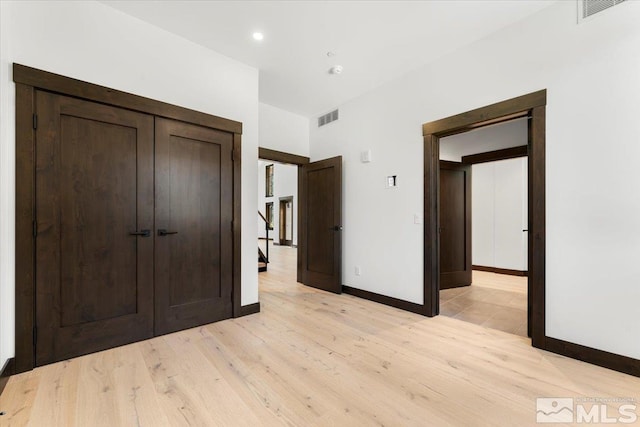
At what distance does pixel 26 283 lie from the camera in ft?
7.06

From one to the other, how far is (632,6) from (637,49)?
1.11 ft

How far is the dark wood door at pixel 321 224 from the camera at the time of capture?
449 centimetres

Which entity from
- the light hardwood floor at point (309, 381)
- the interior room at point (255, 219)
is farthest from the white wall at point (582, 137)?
the light hardwood floor at point (309, 381)

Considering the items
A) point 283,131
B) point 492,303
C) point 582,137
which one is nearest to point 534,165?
point 582,137

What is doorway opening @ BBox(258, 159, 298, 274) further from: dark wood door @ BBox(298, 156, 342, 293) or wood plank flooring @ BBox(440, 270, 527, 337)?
wood plank flooring @ BBox(440, 270, 527, 337)

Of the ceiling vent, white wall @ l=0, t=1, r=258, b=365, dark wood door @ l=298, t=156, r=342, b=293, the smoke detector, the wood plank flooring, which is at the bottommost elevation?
the wood plank flooring

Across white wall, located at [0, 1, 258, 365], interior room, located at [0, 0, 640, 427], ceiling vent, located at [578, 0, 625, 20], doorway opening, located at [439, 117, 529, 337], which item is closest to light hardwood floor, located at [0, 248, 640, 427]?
interior room, located at [0, 0, 640, 427]

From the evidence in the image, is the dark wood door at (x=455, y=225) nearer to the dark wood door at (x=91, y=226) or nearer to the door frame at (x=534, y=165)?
the door frame at (x=534, y=165)

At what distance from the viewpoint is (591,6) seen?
2.33m

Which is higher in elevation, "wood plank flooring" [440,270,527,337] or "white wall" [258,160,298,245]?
"white wall" [258,160,298,245]

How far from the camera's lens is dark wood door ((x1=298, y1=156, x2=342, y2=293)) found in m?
4.49

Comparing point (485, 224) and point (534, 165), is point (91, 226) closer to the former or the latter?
point (534, 165)

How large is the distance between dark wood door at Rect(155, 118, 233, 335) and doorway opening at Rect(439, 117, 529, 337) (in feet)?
9.12

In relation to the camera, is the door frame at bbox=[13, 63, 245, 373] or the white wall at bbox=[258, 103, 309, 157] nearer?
the door frame at bbox=[13, 63, 245, 373]
